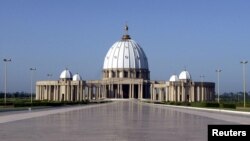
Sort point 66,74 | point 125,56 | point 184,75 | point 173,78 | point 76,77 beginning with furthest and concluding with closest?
point 76,77, point 66,74, point 125,56, point 173,78, point 184,75

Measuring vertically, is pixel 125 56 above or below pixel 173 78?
above

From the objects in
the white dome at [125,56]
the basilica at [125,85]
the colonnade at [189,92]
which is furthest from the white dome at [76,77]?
the colonnade at [189,92]

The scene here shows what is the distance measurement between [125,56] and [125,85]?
34.3 feet

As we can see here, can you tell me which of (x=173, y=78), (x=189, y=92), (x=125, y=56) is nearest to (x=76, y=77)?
(x=125, y=56)

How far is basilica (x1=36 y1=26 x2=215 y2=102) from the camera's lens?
389ft

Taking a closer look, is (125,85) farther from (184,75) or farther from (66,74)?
(66,74)

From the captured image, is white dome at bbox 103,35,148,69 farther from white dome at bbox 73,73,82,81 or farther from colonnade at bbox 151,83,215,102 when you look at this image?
colonnade at bbox 151,83,215,102

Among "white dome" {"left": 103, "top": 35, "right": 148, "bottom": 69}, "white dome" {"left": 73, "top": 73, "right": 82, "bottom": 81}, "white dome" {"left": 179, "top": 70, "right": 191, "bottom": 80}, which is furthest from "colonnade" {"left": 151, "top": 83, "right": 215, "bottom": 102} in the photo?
→ "white dome" {"left": 73, "top": 73, "right": 82, "bottom": 81}

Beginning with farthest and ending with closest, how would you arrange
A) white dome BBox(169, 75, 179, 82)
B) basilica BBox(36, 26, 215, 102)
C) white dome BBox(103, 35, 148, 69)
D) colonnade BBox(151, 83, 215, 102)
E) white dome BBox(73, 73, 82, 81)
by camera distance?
white dome BBox(73, 73, 82, 81) → white dome BBox(103, 35, 148, 69) → white dome BBox(169, 75, 179, 82) → basilica BBox(36, 26, 215, 102) → colonnade BBox(151, 83, 215, 102)

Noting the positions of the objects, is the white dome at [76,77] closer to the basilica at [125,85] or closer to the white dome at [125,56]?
the basilica at [125,85]

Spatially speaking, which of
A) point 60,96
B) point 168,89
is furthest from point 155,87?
point 60,96

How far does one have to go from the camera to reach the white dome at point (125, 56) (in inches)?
5295

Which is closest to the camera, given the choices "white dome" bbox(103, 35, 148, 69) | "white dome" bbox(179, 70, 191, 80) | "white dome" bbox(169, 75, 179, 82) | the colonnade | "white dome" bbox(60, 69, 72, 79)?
the colonnade

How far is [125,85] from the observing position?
422ft
